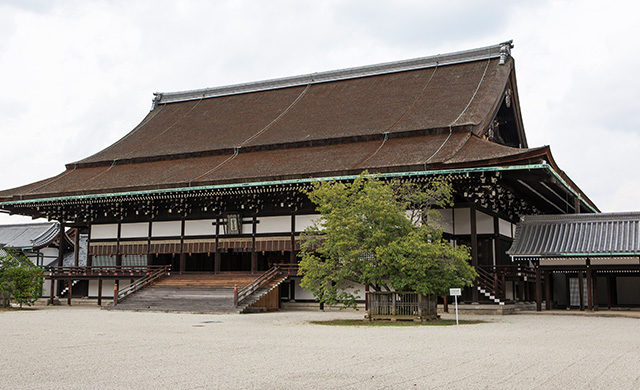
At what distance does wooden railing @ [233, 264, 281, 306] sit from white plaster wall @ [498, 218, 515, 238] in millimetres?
8187

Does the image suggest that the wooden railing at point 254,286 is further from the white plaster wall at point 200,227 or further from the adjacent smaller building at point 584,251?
the adjacent smaller building at point 584,251

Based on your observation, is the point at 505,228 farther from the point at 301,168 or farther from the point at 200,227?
the point at 200,227

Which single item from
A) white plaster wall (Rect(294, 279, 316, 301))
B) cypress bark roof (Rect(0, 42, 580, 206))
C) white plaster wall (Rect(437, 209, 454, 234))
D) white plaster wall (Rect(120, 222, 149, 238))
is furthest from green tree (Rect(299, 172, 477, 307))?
white plaster wall (Rect(120, 222, 149, 238))

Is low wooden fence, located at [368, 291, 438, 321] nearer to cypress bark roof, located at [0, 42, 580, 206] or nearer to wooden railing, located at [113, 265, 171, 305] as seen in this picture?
cypress bark roof, located at [0, 42, 580, 206]

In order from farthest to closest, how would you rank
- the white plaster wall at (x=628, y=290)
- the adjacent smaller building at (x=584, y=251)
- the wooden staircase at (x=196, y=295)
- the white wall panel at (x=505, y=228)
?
1. the white wall panel at (x=505, y=228)
2. the white plaster wall at (x=628, y=290)
3. the wooden staircase at (x=196, y=295)
4. the adjacent smaller building at (x=584, y=251)

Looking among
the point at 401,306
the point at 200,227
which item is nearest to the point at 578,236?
the point at 401,306

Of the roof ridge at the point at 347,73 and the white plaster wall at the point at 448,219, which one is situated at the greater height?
the roof ridge at the point at 347,73

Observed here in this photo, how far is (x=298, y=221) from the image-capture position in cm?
2283

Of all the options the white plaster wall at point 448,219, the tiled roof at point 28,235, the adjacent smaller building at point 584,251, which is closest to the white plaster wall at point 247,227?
the white plaster wall at point 448,219

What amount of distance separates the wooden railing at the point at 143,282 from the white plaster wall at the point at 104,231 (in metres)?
2.98

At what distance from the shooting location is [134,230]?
84.8 feet

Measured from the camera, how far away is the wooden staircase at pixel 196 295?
66.1 feet

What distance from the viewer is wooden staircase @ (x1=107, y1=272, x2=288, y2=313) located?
20.1 metres

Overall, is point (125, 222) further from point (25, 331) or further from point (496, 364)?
point (496, 364)
